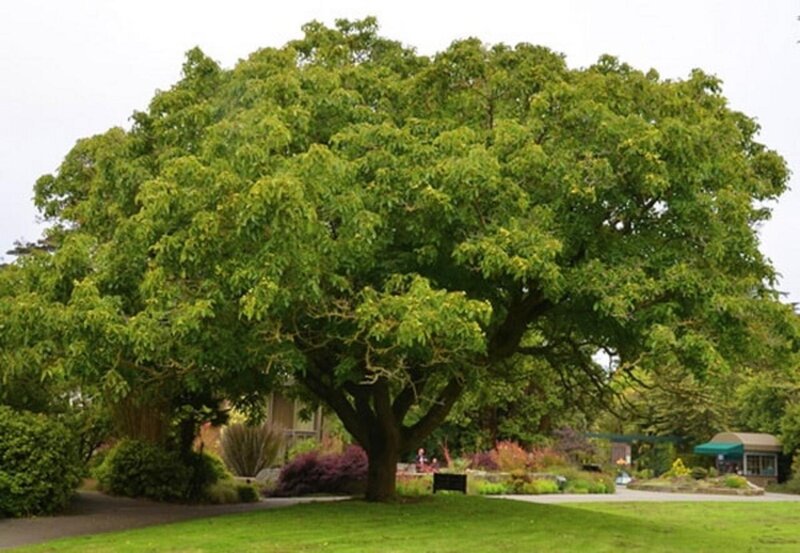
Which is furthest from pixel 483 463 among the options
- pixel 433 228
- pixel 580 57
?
pixel 433 228

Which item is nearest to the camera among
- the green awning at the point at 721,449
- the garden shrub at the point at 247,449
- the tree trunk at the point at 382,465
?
the tree trunk at the point at 382,465

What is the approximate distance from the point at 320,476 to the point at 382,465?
745 cm

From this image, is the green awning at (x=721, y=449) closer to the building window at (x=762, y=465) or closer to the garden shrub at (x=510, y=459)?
the building window at (x=762, y=465)

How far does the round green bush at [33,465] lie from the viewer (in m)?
16.0

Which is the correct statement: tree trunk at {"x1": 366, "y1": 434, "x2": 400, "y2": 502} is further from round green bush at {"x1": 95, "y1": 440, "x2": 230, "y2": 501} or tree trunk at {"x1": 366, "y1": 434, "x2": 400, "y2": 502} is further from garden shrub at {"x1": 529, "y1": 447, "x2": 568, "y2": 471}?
garden shrub at {"x1": 529, "y1": 447, "x2": 568, "y2": 471}

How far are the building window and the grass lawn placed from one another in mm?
28872

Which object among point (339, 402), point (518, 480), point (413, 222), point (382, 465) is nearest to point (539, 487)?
point (518, 480)

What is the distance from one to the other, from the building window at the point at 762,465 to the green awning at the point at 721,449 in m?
1.07

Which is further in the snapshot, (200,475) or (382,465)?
(200,475)

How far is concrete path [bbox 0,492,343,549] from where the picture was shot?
46.3 feet

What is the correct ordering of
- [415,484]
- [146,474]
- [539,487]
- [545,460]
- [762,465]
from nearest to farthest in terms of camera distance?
[146,474] < [415,484] < [539,487] < [545,460] < [762,465]

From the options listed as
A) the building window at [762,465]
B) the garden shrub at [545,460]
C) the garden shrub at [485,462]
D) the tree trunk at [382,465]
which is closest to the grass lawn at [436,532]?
the tree trunk at [382,465]

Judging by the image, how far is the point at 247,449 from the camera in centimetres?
2686

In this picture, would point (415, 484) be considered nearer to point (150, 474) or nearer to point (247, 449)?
point (247, 449)
